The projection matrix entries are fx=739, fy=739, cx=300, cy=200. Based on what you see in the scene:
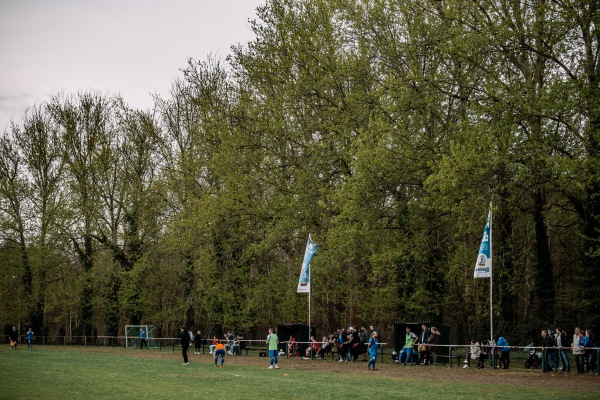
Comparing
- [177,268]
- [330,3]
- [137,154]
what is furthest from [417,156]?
[137,154]

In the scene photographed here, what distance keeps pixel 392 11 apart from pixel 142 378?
70.1ft

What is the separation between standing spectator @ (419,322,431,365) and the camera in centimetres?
3152

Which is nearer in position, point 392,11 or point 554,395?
point 554,395

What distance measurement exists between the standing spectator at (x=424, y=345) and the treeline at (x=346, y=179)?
11.2ft

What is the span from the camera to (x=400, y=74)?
35000 mm

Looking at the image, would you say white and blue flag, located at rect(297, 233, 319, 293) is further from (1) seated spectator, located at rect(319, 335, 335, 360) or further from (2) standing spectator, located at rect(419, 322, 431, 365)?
(2) standing spectator, located at rect(419, 322, 431, 365)

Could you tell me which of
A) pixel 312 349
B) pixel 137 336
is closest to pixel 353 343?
pixel 312 349

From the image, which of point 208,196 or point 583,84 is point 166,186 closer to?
point 208,196

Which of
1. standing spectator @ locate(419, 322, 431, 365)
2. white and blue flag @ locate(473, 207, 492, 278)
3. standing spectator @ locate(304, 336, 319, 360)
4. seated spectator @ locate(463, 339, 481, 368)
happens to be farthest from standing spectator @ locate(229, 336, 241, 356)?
white and blue flag @ locate(473, 207, 492, 278)

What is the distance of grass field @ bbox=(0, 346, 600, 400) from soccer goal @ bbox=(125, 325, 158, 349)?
840 inches

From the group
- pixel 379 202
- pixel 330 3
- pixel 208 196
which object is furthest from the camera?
pixel 208 196

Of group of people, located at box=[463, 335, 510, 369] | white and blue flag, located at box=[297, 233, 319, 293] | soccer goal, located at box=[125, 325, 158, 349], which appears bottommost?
soccer goal, located at box=[125, 325, 158, 349]

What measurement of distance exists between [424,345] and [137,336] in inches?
1074

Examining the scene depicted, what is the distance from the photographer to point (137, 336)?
52.5m
